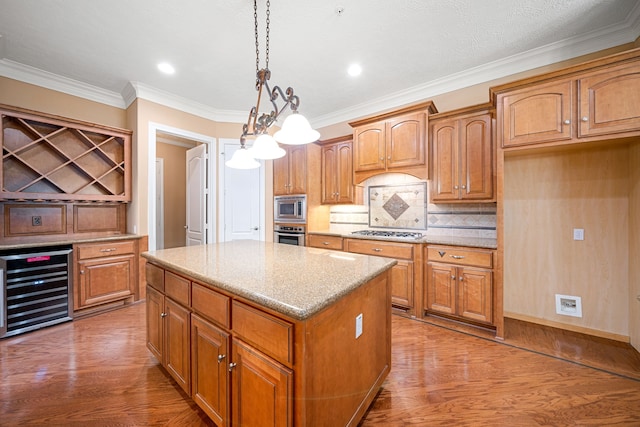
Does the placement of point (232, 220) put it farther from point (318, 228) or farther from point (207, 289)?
point (207, 289)

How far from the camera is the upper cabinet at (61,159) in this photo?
2.73m

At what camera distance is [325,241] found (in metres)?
3.62

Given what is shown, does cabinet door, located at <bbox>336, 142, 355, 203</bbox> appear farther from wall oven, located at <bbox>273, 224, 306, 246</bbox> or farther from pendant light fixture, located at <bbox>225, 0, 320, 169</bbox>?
pendant light fixture, located at <bbox>225, 0, 320, 169</bbox>

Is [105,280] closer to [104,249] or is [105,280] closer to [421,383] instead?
[104,249]

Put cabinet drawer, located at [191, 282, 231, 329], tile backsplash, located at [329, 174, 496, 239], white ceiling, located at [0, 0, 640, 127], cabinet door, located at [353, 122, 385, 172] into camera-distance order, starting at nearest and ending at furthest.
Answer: cabinet drawer, located at [191, 282, 231, 329]
white ceiling, located at [0, 0, 640, 127]
tile backsplash, located at [329, 174, 496, 239]
cabinet door, located at [353, 122, 385, 172]

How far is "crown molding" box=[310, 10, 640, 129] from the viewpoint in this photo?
2.21m

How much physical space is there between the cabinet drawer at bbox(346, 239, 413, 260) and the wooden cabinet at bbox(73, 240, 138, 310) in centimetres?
280

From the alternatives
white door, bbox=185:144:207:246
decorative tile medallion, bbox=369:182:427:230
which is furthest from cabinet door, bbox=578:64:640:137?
white door, bbox=185:144:207:246

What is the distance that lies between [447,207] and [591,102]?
151cm

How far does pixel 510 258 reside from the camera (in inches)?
111

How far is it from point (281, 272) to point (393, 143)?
241 centimetres

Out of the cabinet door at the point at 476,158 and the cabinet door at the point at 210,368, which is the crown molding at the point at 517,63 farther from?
the cabinet door at the point at 210,368

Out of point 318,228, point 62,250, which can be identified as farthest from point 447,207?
point 62,250

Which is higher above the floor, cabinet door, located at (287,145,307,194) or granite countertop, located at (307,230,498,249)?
cabinet door, located at (287,145,307,194)
